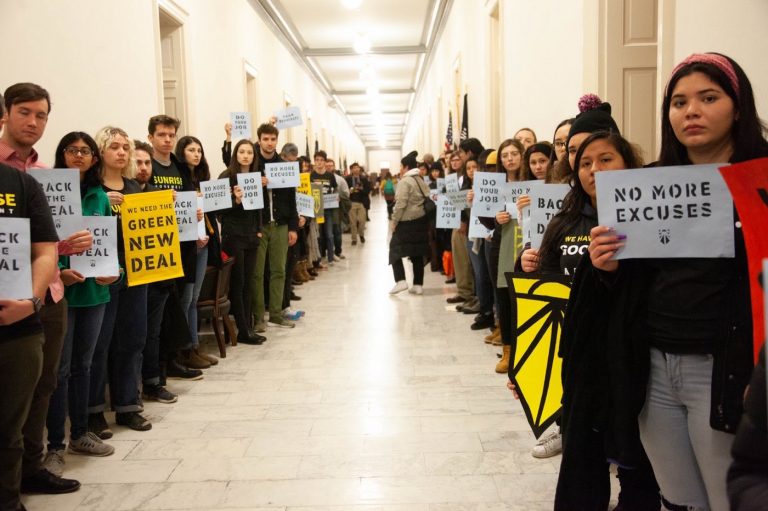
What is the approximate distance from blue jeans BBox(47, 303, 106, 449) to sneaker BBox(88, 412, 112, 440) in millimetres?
151

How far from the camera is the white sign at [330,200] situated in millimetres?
11211

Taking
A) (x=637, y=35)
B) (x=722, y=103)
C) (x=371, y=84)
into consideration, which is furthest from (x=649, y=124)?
(x=371, y=84)

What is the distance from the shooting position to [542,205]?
130 inches

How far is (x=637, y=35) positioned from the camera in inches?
180

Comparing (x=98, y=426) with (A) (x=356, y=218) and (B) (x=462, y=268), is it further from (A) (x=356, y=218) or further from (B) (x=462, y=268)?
(A) (x=356, y=218)

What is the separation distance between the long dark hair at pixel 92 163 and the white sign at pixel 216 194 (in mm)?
1804

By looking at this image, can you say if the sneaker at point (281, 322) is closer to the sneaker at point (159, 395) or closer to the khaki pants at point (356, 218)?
the sneaker at point (159, 395)

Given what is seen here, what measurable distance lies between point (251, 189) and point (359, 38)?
9.30 metres

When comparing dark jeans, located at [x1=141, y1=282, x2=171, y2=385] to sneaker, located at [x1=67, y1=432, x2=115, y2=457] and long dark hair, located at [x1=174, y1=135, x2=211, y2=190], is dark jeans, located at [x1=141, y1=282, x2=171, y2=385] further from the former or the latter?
long dark hair, located at [x1=174, y1=135, x2=211, y2=190]

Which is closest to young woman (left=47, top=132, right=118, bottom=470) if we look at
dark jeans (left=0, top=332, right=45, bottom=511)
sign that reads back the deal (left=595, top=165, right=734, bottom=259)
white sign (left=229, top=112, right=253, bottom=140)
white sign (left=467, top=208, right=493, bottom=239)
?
dark jeans (left=0, top=332, right=45, bottom=511)

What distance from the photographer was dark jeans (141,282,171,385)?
4434 millimetres

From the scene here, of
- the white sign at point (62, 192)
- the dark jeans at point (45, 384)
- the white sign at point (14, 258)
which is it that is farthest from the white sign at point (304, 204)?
the white sign at point (14, 258)

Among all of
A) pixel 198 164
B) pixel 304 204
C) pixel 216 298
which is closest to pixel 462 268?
pixel 304 204

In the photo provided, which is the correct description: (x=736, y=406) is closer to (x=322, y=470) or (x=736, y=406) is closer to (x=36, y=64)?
(x=322, y=470)
